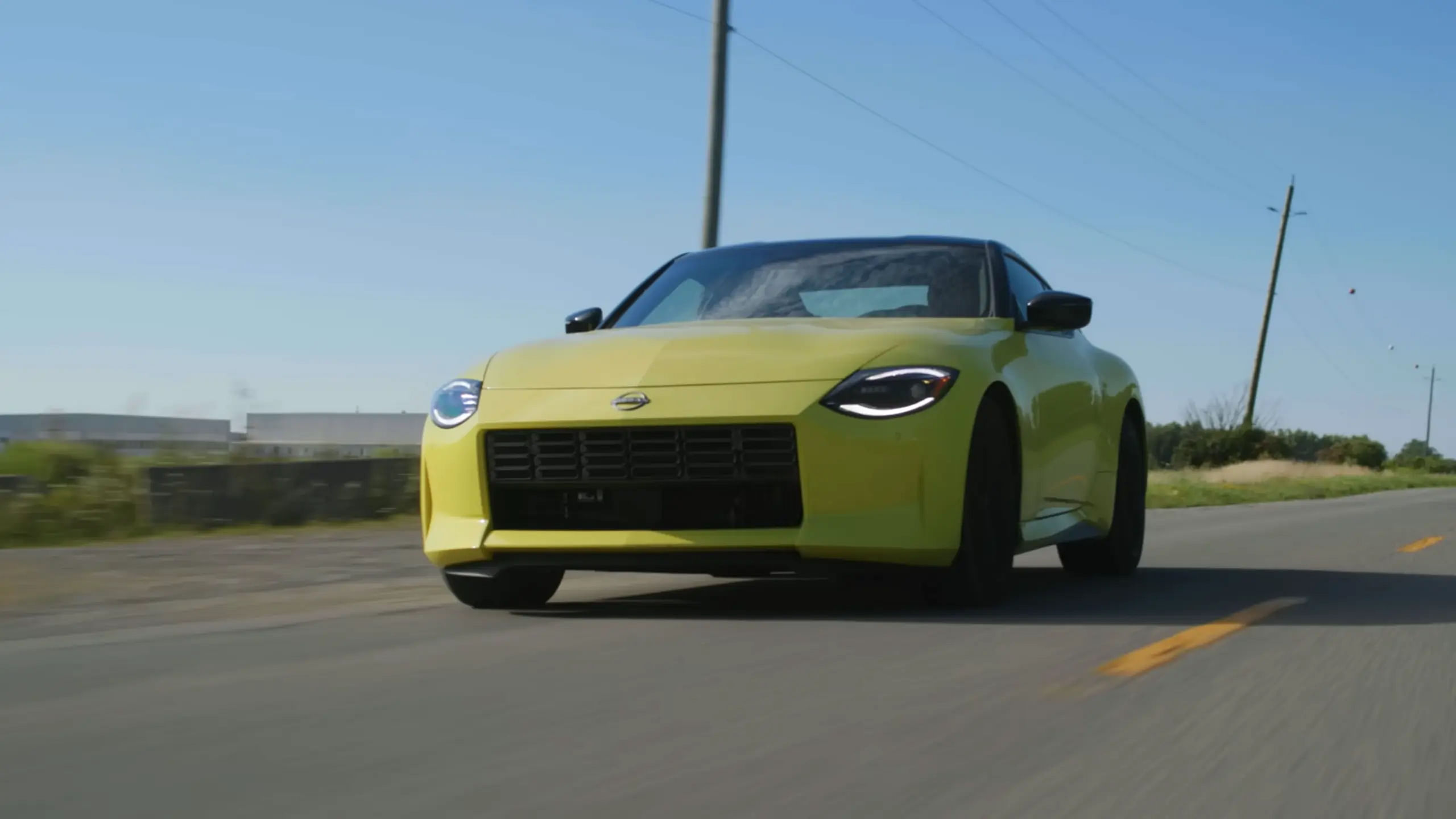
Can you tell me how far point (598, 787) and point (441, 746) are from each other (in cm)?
54

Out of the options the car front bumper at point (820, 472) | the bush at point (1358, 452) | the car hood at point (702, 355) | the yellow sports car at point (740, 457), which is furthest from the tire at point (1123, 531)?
the bush at point (1358, 452)

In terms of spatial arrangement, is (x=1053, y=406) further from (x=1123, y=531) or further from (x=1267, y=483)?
(x=1267, y=483)

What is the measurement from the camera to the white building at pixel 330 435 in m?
14.8

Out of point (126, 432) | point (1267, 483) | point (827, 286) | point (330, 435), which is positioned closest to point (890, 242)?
point (827, 286)

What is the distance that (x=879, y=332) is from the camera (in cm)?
641

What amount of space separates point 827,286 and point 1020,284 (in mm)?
1081

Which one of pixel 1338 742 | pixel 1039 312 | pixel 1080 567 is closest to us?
pixel 1338 742

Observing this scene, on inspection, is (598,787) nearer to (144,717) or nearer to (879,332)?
(144,717)

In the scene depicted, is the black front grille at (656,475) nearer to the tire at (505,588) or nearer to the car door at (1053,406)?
the tire at (505,588)

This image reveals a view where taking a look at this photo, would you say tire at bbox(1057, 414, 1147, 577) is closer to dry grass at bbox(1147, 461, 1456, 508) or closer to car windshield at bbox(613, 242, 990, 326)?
car windshield at bbox(613, 242, 990, 326)

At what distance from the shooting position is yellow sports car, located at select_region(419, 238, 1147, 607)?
5992 millimetres

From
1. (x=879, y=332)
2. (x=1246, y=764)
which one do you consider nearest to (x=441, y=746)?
(x=1246, y=764)

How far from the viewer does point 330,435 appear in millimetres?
26453

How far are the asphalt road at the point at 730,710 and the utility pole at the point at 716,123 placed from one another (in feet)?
33.4
